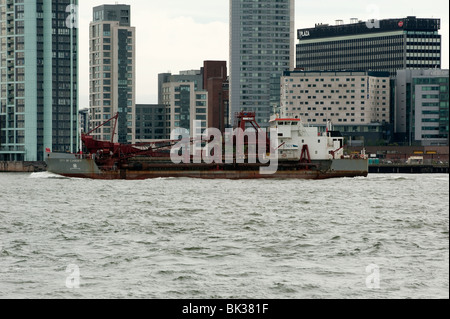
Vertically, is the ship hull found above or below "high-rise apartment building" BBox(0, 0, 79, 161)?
below

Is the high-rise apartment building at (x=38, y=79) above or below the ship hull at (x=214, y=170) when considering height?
above

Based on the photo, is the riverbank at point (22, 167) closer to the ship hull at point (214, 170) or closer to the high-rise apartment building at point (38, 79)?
the high-rise apartment building at point (38, 79)

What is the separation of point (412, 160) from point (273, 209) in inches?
5161

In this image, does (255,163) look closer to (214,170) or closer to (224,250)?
(214,170)

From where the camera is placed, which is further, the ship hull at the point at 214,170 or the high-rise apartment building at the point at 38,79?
the high-rise apartment building at the point at 38,79

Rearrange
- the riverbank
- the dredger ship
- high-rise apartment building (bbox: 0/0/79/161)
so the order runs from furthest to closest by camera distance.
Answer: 1. high-rise apartment building (bbox: 0/0/79/161)
2. the riverbank
3. the dredger ship

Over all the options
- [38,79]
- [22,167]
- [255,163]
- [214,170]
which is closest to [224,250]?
[214,170]

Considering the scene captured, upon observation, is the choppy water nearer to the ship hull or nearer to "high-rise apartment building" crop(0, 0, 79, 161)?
the ship hull

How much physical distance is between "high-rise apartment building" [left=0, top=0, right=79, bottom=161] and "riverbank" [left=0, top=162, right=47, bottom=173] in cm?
922

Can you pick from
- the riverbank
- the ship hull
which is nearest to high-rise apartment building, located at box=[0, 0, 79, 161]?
the riverbank

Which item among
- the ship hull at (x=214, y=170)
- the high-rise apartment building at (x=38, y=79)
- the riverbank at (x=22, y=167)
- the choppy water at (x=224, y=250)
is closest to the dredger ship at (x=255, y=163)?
the ship hull at (x=214, y=170)

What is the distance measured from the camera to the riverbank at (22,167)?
166 metres

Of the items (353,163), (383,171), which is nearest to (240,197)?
(353,163)

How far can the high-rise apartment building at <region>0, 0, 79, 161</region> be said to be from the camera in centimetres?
18012
